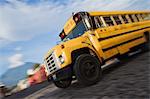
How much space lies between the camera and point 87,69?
845cm

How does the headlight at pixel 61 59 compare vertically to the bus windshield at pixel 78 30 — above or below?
below

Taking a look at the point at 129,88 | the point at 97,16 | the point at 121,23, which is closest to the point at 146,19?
the point at 121,23

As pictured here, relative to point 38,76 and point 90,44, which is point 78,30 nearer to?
point 90,44

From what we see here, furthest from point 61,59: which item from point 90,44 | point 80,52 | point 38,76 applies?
point 38,76

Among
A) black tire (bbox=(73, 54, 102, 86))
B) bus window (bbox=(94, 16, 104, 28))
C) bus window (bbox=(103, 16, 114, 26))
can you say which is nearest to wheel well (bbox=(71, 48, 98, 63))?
black tire (bbox=(73, 54, 102, 86))

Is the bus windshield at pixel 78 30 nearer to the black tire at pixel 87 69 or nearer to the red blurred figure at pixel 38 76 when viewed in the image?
the black tire at pixel 87 69

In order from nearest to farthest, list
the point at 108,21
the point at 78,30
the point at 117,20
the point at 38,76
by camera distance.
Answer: the point at 78,30 < the point at 108,21 < the point at 117,20 < the point at 38,76

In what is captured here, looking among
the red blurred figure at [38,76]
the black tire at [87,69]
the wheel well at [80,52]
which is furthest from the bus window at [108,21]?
the red blurred figure at [38,76]

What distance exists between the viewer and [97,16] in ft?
33.3

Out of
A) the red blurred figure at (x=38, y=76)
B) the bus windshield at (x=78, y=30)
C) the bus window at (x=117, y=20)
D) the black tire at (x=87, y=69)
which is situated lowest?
the black tire at (x=87, y=69)

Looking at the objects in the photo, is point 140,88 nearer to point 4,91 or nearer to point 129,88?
point 129,88

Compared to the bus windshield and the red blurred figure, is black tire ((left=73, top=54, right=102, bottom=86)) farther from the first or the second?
the red blurred figure

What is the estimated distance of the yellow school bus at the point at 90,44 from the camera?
845cm

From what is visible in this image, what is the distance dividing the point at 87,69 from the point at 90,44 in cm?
99
